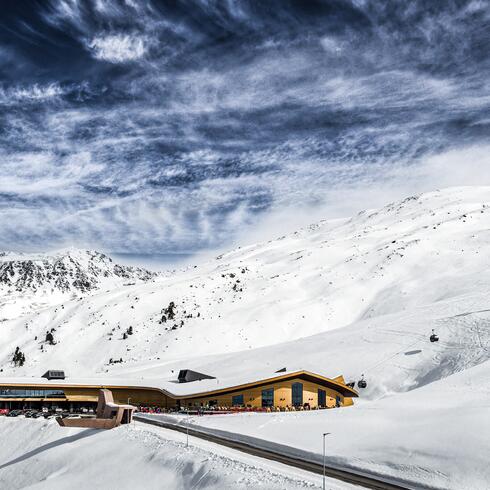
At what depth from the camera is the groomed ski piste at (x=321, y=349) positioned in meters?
31.3

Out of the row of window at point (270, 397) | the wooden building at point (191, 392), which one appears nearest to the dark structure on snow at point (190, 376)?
the wooden building at point (191, 392)

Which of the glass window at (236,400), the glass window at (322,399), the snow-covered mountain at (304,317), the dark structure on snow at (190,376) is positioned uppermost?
the snow-covered mountain at (304,317)

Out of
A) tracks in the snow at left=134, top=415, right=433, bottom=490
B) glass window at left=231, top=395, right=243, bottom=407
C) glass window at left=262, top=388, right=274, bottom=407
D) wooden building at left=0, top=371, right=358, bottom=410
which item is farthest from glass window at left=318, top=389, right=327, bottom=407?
tracks in the snow at left=134, top=415, right=433, bottom=490

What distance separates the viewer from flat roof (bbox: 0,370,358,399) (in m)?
61.9

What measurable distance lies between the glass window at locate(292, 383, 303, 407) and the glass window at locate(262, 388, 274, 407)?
2.64 meters

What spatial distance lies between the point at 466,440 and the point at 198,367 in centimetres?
6203

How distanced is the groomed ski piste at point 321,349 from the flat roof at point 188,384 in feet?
7.10

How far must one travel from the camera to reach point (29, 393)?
71750mm

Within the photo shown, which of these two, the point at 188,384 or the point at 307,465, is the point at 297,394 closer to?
the point at 188,384

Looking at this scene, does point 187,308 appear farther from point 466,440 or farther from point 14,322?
point 466,440

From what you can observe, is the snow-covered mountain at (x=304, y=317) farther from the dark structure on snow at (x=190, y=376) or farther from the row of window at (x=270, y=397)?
the row of window at (x=270, y=397)

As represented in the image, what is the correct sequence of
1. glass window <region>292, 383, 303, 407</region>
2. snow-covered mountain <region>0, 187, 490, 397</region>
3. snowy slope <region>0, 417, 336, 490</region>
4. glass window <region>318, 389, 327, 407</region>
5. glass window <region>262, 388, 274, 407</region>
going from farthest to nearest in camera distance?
snow-covered mountain <region>0, 187, 490, 397</region>
glass window <region>318, 389, 327, 407</region>
glass window <region>292, 383, 303, 407</region>
glass window <region>262, 388, 274, 407</region>
snowy slope <region>0, 417, 336, 490</region>

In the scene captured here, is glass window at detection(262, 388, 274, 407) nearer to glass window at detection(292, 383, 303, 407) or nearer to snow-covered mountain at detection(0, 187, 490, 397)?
glass window at detection(292, 383, 303, 407)

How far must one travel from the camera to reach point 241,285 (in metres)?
155
